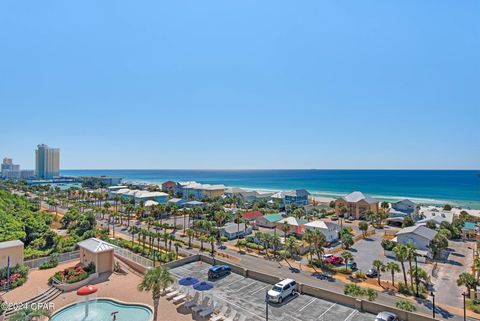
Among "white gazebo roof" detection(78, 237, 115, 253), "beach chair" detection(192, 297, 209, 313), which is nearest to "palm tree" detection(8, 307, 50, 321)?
"white gazebo roof" detection(78, 237, 115, 253)

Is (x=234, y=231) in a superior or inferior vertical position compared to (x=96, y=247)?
inferior

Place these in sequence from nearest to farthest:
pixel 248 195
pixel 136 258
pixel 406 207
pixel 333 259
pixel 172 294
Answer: pixel 172 294
pixel 136 258
pixel 333 259
pixel 406 207
pixel 248 195

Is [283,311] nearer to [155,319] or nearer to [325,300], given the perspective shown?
[325,300]

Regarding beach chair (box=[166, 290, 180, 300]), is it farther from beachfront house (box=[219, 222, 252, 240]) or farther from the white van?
beachfront house (box=[219, 222, 252, 240])

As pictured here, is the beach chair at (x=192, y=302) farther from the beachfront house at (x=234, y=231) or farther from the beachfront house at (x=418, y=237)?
the beachfront house at (x=418, y=237)

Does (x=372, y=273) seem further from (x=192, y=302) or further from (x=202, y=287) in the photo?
(x=192, y=302)

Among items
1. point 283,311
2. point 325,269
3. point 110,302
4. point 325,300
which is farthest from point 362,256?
point 110,302

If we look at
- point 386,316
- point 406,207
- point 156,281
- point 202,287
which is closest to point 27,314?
point 156,281
